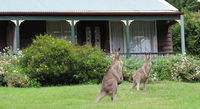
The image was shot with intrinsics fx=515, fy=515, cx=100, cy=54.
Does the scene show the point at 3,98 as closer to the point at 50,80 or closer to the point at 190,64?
the point at 50,80

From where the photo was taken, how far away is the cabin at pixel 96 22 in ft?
89.0

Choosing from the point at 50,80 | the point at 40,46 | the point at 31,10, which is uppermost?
the point at 31,10

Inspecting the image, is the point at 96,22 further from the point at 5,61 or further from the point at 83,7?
the point at 5,61

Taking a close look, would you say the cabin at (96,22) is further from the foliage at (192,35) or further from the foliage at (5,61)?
the foliage at (5,61)

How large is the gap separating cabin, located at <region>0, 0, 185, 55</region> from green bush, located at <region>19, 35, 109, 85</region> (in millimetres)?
4960

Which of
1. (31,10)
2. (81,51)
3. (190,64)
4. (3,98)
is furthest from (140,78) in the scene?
(31,10)

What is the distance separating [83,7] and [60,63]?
26.5 ft

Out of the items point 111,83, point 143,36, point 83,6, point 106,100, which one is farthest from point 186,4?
point 111,83

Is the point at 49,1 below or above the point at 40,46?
above

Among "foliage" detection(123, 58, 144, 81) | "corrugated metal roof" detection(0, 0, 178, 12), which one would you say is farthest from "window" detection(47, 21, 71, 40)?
"foliage" detection(123, 58, 144, 81)

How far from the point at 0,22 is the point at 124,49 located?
7.21 m

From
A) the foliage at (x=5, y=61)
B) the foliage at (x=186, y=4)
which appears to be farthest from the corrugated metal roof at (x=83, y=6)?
the foliage at (x=186, y=4)

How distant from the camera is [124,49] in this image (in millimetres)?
29750

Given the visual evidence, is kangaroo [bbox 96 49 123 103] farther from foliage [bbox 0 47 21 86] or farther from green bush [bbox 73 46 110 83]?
foliage [bbox 0 47 21 86]
